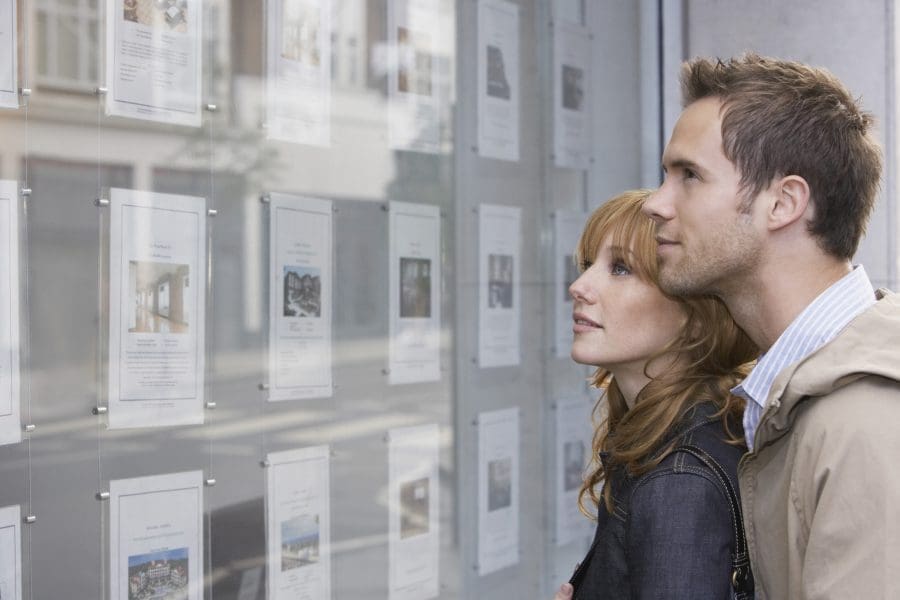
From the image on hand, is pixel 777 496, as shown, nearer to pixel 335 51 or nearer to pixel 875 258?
pixel 335 51

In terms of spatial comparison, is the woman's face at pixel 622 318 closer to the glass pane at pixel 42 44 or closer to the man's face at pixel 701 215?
the man's face at pixel 701 215

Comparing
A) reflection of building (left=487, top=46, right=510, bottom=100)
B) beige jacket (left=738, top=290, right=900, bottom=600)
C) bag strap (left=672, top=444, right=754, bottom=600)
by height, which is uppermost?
reflection of building (left=487, top=46, right=510, bottom=100)

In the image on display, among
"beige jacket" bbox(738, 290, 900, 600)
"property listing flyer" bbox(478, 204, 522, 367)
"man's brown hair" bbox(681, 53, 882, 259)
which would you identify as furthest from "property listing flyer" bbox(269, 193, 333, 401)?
"beige jacket" bbox(738, 290, 900, 600)

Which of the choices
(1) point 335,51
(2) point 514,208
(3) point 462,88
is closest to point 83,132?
(1) point 335,51

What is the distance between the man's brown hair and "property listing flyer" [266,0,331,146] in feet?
5.60

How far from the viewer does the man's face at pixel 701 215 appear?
2.23 metres

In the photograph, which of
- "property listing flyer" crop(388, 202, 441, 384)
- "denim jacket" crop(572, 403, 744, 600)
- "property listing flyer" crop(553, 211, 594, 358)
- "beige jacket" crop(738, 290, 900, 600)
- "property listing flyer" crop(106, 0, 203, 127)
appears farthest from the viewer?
"property listing flyer" crop(553, 211, 594, 358)

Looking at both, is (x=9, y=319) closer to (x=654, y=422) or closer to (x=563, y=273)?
(x=654, y=422)

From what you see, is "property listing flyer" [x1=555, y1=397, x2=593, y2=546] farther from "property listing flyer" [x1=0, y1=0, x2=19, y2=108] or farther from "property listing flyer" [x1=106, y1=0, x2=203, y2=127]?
"property listing flyer" [x1=0, y1=0, x2=19, y2=108]

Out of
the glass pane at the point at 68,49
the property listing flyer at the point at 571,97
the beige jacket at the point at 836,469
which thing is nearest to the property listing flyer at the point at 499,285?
the property listing flyer at the point at 571,97

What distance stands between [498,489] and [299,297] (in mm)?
1447

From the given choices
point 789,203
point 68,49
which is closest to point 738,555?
point 789,203

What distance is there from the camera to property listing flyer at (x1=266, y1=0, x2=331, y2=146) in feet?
11.5

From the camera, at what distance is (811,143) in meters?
2.20
